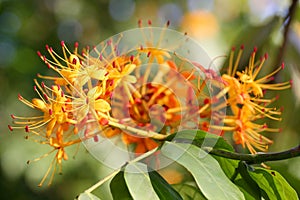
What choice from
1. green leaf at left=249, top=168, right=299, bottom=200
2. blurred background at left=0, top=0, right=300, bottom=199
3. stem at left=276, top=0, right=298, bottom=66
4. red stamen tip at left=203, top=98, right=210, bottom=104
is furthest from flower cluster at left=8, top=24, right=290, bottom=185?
blurred background at left=0, top=0, right=300, bottom=199

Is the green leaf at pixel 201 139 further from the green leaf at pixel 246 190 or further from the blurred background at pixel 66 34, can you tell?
the blurred background at pixel 66 34

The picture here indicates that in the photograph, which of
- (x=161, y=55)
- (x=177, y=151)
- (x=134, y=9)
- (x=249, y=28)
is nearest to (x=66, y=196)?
(x=134, y=9)

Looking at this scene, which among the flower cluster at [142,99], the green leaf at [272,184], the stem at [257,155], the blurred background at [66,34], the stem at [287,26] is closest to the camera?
the stem at [257,155]

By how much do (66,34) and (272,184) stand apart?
2817 millimetres

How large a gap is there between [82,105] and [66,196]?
225cm

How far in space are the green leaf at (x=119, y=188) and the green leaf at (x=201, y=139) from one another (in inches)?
5.4

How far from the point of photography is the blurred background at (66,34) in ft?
9.50

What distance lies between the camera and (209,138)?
1.12 meters

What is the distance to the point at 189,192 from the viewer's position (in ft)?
3.89

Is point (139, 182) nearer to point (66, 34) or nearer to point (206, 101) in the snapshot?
point (206, 101)

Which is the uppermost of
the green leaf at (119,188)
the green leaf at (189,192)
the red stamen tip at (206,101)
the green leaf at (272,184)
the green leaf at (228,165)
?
the red stamen tip at (206,101)

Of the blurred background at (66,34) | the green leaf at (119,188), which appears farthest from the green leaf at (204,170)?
the blurred background at (66,34)

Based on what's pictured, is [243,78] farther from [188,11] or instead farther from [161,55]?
[188,11]

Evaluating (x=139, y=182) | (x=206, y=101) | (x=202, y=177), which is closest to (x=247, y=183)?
(x=202, y=177)
